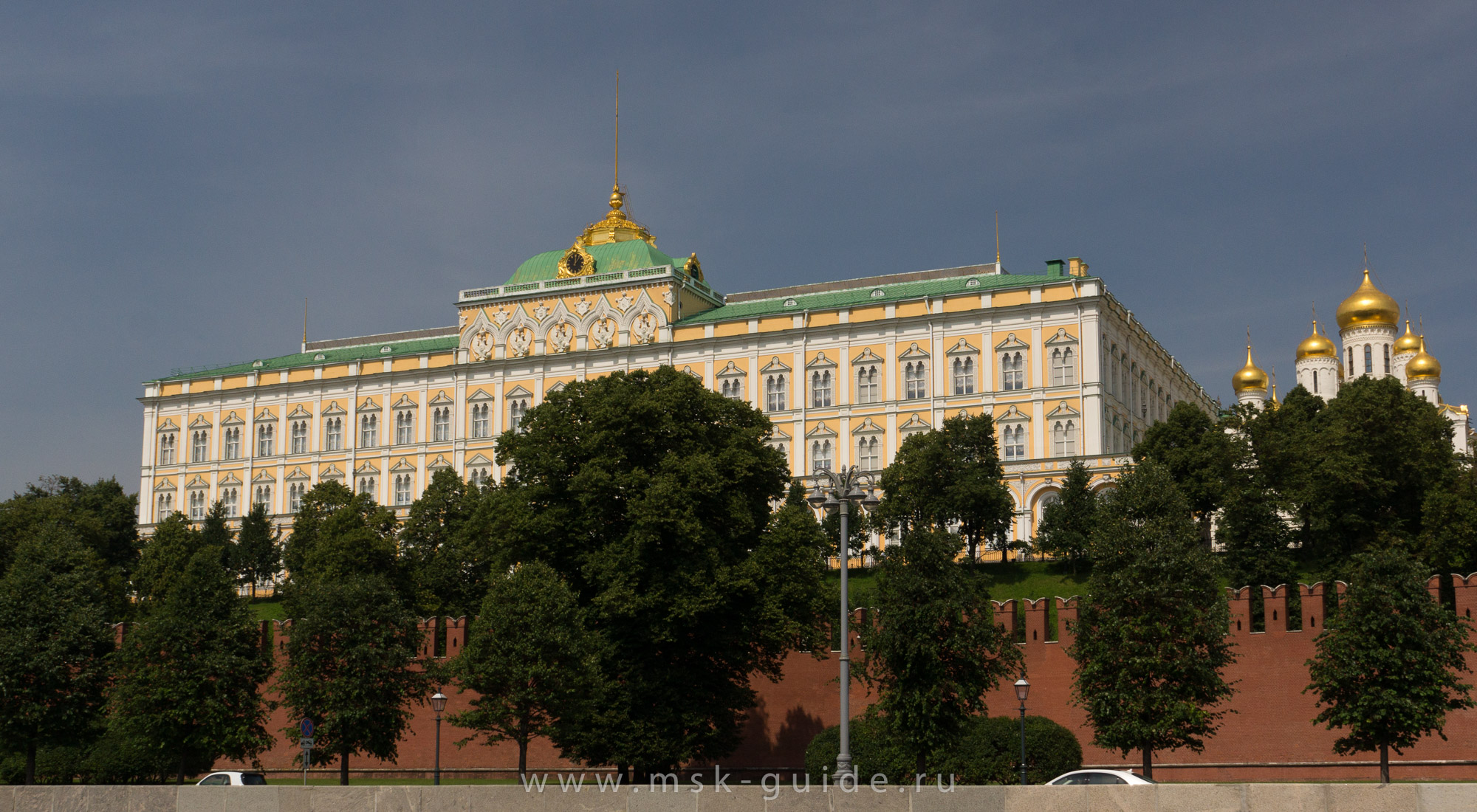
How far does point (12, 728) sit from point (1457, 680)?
4332cm

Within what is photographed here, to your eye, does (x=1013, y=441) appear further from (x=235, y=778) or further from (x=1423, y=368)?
(x=235, y=778)

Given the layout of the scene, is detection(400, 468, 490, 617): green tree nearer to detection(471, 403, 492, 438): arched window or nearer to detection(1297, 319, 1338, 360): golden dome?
detection(471, 403, 492, 438): arched window

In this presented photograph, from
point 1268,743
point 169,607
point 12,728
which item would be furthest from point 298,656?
point 1268,743

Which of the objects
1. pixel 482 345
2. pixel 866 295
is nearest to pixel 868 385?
pixel 866 295

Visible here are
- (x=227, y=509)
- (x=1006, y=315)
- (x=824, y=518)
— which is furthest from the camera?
(x=227, y=509)

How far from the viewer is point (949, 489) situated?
6938 centimetres

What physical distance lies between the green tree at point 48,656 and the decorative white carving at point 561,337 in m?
42.5

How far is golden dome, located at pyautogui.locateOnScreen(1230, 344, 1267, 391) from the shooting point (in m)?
106

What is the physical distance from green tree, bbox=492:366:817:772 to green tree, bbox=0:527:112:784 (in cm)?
1503

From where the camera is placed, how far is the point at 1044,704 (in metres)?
49.8

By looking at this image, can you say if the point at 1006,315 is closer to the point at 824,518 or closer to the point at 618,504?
the point at 824,518

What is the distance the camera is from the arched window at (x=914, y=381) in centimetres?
8612

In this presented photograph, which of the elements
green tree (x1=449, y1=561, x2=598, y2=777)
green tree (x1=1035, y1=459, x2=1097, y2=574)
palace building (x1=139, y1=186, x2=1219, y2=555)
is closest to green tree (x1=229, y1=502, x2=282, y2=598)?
palace building (x1=139, y1=186, x2=1219, y2=555)

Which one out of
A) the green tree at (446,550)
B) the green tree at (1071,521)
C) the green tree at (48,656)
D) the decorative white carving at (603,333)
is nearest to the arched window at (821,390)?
the decorative white carving at (603,333)
